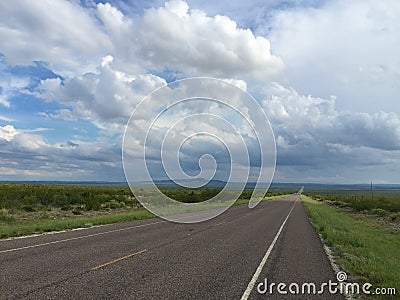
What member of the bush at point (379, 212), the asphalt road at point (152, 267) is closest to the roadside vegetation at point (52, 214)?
the asphalt road at point (152, 267)

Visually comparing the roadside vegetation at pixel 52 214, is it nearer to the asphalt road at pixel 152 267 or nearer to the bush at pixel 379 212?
the asphalt road at pixel 152 267

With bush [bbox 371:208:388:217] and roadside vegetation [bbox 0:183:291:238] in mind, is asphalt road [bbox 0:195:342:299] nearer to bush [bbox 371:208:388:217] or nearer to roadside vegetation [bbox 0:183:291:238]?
roadside vegetation [bbox 0:183:291:238]

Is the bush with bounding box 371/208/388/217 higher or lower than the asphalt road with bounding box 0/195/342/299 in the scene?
higher

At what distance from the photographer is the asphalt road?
7.87 meters

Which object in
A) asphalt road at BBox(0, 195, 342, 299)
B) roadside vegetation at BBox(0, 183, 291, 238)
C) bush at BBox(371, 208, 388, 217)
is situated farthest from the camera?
bush at BBox(371, 208, 388, 217)

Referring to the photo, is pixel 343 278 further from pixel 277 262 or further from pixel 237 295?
pixel 237 295

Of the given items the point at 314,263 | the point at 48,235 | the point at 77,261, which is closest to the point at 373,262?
the point at 314,263

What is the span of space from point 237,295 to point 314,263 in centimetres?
518

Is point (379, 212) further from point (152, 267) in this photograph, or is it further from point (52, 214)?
point (152, 267)

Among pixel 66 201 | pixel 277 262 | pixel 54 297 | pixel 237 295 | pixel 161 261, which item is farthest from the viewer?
pixel 66 201

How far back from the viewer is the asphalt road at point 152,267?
7.87 m

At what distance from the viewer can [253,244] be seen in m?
16.0

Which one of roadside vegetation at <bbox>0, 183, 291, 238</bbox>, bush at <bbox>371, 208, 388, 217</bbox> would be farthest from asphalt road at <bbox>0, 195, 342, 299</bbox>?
bush at <bbox>371, 208, 388, 217</bbox>

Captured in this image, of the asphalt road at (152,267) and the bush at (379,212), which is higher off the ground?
the bush at (379,212)
